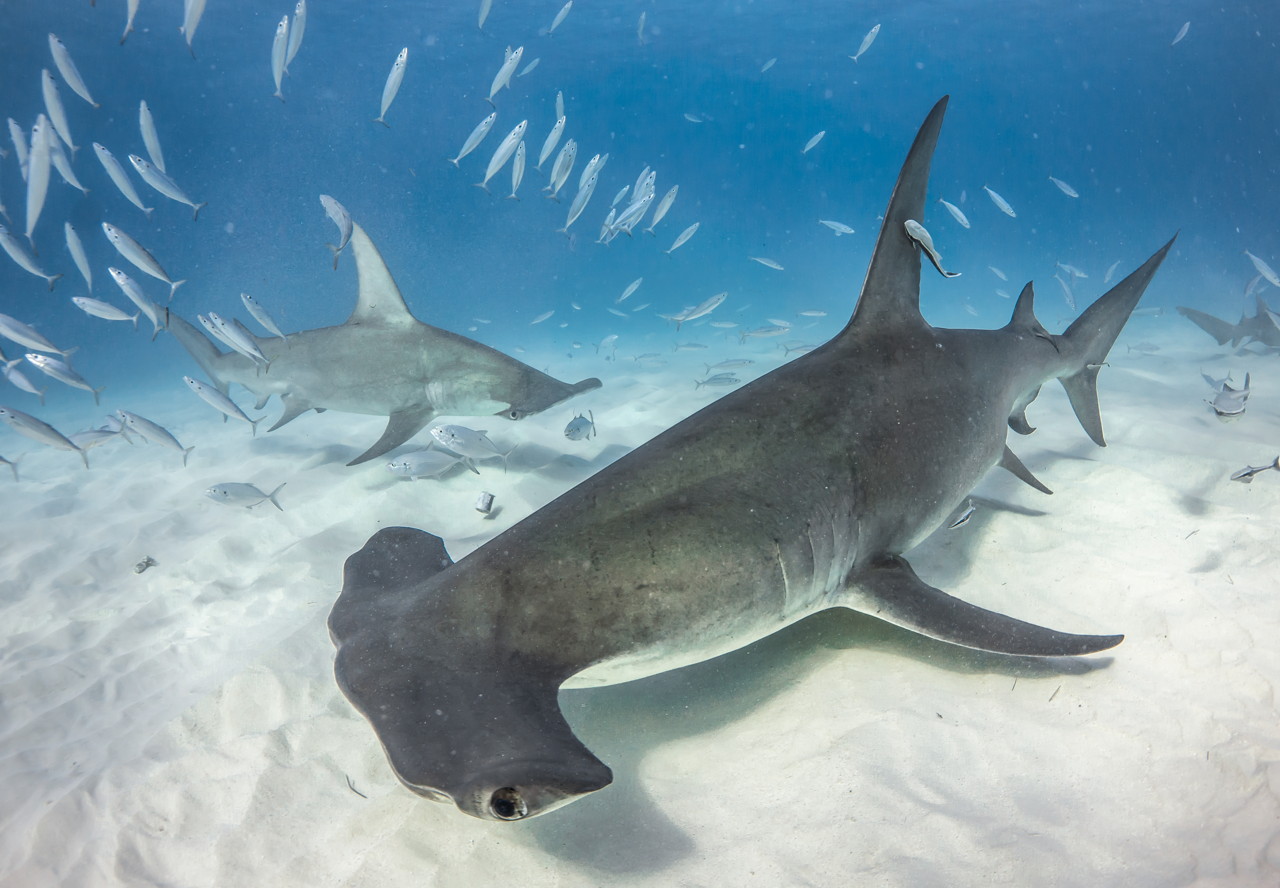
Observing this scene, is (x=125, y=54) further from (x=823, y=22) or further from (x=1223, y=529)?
(x=1223, y=529)

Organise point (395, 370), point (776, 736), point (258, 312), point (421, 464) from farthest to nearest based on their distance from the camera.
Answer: point (258, 312), point (395, 370), point (421, 464), point (776, 736)

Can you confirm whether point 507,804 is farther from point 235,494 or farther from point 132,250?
point 132,250

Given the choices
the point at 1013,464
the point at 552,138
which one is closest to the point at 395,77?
the point at 552,138

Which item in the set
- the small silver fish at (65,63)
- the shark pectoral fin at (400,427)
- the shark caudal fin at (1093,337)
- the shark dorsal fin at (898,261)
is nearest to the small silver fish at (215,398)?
the shark pectoral fin at (400,427)

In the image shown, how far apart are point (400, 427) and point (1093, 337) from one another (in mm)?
6853

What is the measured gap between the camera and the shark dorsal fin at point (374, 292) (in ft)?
22.0

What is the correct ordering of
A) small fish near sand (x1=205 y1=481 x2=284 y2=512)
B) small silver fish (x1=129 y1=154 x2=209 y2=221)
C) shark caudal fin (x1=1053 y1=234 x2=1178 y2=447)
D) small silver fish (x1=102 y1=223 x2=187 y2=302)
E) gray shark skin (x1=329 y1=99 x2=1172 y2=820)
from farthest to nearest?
small silver fish (x1=129 y1=154 x2=209 y2=221), small silver fish (x1=102 y1=223 x2=187 y2=302), small fish near sand (x1=205 y1=481 x2=284 y2=512), shark caudal fin (x1=1053 y1=234 x2=1178 y2=447), gray shark skin (x1=329 y1=99 x2=1172 y2=820)

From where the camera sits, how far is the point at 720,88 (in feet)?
241

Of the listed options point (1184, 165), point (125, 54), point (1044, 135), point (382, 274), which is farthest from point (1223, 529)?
point (1184, 165)

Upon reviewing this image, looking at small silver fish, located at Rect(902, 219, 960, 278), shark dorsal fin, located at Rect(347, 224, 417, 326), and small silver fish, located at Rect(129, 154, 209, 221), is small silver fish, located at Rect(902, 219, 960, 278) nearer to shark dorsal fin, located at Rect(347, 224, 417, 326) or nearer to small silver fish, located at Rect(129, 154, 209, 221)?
shark dorsal fin, located at Rect(347, 224, 417, 326)

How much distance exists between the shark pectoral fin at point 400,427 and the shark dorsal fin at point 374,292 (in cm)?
109

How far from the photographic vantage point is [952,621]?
2.44 metres

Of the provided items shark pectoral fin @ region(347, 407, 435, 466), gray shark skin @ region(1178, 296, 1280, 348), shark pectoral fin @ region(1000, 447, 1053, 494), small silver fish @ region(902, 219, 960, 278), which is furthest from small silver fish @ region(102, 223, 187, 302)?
gray shark skin @ region(1178, 296, 1280, 348)

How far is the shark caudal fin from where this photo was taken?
180 inches
